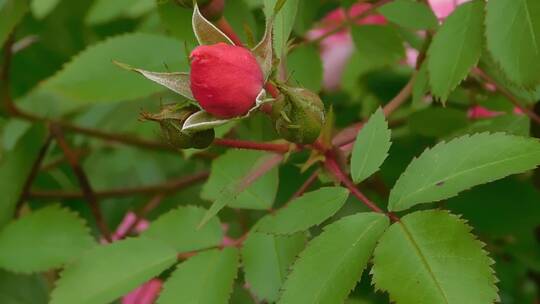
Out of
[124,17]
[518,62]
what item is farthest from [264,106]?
[124,17]

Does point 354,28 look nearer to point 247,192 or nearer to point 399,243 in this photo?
point 247,192

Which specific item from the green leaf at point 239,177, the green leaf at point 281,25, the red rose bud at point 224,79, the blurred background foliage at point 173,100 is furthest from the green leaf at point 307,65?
the red rose bud at point 224,79

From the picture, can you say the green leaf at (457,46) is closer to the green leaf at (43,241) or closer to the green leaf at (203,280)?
the green leaf at (203,280)

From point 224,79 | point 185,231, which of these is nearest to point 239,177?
point 185,231

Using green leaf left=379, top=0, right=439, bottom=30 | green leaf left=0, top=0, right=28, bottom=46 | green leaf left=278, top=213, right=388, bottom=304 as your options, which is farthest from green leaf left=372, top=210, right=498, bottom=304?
green leaf left=0, top=0, right=28, bottom=46

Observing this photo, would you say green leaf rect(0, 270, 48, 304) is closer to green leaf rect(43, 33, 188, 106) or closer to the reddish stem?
green leaf rect(43, 33, 188, 106)
